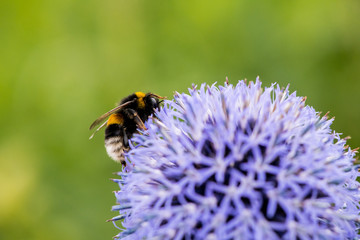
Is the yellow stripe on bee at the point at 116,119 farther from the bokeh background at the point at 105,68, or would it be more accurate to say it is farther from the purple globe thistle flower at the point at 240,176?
the bokeh background at the point at 105,68

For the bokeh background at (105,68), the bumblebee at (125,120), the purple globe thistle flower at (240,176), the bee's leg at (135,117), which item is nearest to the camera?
the purple globe thistle flower at (240,176)

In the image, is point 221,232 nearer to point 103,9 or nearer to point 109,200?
point 109,200

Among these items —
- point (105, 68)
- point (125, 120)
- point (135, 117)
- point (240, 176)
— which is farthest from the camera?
point (105, 68)

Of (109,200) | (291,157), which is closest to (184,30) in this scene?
(109,200)

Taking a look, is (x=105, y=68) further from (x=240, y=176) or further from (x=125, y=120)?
(x=240, y=176)

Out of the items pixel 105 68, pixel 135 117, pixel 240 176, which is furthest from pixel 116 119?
pixel 105 68

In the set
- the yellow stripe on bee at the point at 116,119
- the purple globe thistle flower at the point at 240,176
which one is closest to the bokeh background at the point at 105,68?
the yellow stripe on bee at the point at 116,119

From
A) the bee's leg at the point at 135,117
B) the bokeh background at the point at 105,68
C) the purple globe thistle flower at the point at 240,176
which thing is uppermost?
the bokeh background at the point at 105,68
